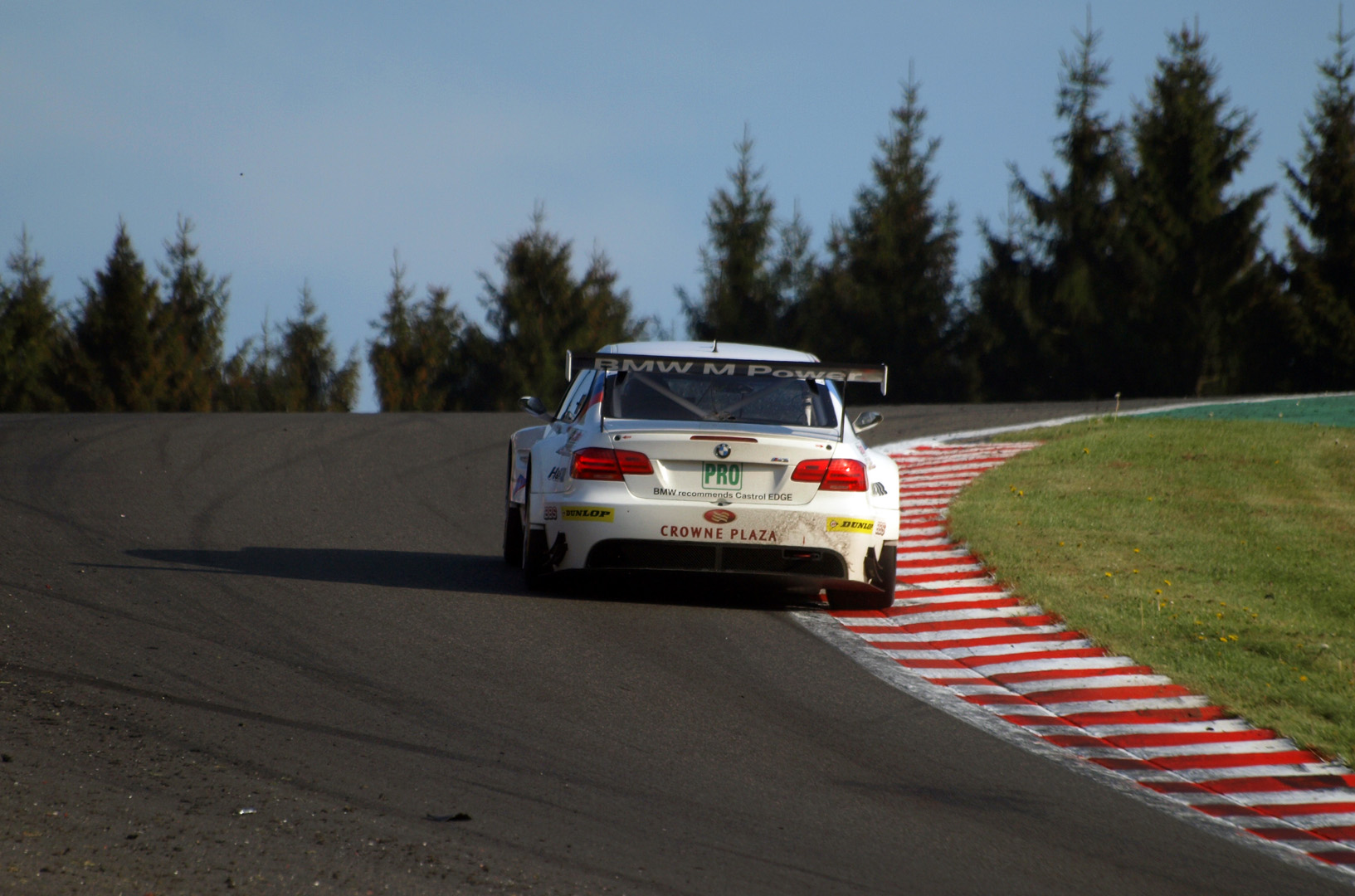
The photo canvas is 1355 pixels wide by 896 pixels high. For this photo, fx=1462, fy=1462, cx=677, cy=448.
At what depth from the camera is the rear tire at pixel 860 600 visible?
29.9 feet

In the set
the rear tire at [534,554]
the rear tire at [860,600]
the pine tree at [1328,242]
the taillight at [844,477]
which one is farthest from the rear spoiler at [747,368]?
the pine tree at [1328,242]

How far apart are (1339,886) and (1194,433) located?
13.5m

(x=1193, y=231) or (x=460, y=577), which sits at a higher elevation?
(x=1193, y=231)

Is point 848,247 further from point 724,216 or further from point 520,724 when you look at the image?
point 520,724

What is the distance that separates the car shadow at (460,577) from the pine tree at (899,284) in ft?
134

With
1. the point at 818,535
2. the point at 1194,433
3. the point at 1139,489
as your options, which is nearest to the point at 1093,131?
the point at 1194,433

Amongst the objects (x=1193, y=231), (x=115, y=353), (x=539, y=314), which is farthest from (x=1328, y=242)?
(x=115, y=353)

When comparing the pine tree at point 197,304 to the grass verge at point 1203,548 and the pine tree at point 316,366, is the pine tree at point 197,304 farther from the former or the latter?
the grass verge at point 1203,548

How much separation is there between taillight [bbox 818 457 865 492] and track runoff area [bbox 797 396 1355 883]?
0.81 m

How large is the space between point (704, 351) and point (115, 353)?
1678 inches

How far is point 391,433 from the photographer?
20094mm

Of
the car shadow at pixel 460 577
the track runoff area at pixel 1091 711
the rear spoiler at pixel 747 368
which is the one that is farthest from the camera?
the car shadow at pixel 460 577

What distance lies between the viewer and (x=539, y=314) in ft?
186

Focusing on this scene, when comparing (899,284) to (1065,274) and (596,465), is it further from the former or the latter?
(596,465)
